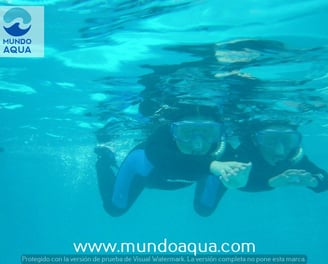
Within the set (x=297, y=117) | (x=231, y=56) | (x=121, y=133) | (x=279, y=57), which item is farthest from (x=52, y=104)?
(x=297, y=117)

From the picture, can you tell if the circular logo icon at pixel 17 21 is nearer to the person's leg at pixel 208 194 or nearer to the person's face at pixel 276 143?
the person's leg at pixel 208 194

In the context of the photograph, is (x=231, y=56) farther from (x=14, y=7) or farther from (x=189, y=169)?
(x=14, y=7)

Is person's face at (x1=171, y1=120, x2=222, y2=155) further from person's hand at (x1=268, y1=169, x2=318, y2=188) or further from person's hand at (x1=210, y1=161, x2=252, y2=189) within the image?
person's hand at (x1=210, y1=161, x2=252, y2=189)

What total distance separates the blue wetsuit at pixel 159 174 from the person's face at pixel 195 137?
0.26 m

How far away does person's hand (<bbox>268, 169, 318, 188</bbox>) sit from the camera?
1181cm

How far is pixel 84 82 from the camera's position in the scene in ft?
41.6

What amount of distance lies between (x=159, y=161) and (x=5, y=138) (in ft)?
36.8

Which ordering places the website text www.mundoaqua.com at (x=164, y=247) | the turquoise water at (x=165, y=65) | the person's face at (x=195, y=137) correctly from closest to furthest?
the turquoise water at (x=165, y=65) < the person's face at (x=195, y=137) < the website text www.mundoaqua.com at (x=164, y=247)

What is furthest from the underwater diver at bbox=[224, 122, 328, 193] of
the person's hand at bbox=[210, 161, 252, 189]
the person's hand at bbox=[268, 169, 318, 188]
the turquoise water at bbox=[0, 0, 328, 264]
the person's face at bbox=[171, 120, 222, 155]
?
the person's hand at bbox=[210, 161, 252, 189]

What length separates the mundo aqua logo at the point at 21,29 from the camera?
878cm

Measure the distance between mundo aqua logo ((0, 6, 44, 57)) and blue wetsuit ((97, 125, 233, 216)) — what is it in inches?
196

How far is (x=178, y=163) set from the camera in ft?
40.9

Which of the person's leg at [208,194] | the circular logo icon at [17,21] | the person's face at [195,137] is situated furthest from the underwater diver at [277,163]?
the circular logo icon at [17,21]

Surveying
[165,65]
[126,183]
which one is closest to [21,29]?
[165,65]
